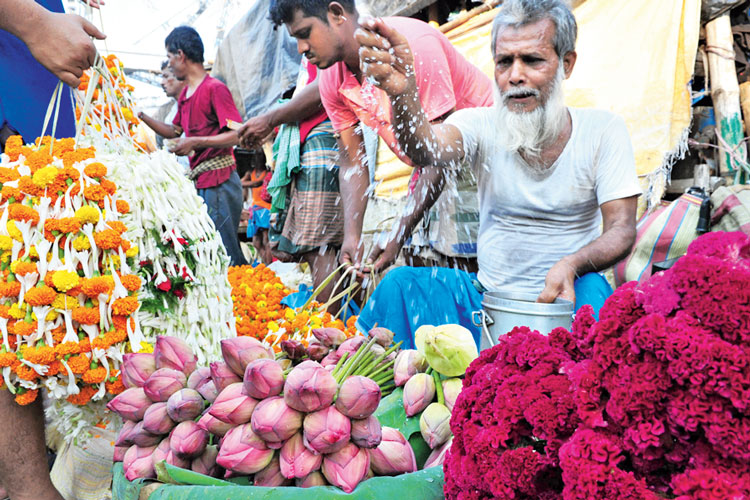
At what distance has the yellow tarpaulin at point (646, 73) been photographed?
318 cm

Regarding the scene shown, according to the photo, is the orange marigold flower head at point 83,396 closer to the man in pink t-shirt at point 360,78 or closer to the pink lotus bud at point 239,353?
the pink lotus bud at point 239,353

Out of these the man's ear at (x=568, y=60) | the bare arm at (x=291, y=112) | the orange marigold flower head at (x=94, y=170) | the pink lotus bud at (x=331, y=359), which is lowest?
the pink lotus bud at (x=331, y=359)

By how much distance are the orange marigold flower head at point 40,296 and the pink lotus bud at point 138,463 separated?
0.49 meters

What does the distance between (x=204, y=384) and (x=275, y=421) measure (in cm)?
23

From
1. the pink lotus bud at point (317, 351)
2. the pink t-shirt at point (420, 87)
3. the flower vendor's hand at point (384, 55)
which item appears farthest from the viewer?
the pink t-shirt at point (420, 87)

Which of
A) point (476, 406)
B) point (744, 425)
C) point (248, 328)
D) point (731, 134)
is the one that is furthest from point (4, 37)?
point (731, 134)

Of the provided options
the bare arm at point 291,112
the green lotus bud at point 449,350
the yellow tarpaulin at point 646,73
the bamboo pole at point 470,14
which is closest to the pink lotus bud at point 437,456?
the green lotus bud at point 449,350

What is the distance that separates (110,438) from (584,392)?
139cm

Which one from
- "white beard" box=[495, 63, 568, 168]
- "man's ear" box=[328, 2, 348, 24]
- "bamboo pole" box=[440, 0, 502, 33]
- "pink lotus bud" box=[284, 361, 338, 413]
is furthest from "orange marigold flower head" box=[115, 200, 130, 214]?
"bamboo pole" box=[440, 0, 502, 33]

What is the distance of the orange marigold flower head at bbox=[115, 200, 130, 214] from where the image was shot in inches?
51.7

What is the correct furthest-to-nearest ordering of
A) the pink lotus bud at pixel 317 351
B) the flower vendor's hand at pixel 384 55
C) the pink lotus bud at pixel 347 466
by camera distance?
the flower vendor's hand at pixel 384 55, the pink lotus bud at pixel 317 351, the pink lotus bud at pixel 347 466

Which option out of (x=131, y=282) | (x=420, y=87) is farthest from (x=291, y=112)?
(x=131, y=282)

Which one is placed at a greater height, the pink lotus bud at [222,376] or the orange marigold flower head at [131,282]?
the orange marigold flower head at [131,282]

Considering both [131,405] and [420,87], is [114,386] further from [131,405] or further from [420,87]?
[420,87]
